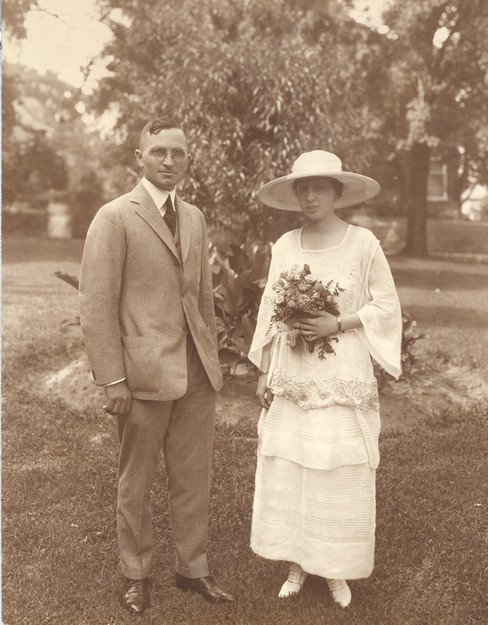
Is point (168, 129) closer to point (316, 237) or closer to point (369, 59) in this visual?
point (316, 237)

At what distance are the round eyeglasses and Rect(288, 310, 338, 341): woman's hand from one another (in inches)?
34.0

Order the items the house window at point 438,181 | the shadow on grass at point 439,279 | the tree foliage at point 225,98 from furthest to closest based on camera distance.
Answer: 1. the house window at point 438,181
2. the shadow on grass at point 439,279
3. the tree foliage at point 225,98

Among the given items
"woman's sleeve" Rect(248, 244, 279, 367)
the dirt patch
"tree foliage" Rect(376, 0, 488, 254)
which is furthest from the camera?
"tree foliage" Rect(376, 0, 488, 254)

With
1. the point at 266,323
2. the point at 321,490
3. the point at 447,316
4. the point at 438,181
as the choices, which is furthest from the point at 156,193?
the point at 438,181

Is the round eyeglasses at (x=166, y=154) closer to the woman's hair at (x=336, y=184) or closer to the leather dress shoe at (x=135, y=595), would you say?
the woman's hair at (x=336, y=184)

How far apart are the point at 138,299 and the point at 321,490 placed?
1.13 meters

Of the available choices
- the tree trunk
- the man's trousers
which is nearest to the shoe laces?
the man's trousers

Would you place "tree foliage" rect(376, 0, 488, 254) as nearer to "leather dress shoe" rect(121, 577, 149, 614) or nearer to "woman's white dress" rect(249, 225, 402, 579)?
"woman's white dress" rect(249, 225, 402, 579)

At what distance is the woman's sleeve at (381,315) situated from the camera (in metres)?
3.05

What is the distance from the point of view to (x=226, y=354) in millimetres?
5801

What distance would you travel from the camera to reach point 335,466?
2979 mm

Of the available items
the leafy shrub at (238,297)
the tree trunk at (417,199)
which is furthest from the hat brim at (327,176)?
the tree trunk at (417,199)

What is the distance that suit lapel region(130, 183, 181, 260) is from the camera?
119 inches

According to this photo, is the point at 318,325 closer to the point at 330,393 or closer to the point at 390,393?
the point at 330,393
